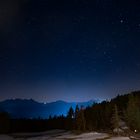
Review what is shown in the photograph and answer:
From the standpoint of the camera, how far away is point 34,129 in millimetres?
153125

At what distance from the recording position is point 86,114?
4963 inches

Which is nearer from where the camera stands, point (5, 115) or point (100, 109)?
point (100, 109)

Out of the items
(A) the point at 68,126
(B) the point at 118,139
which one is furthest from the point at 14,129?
(B) the point at 118,139

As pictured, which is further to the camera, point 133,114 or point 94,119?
point 94,119

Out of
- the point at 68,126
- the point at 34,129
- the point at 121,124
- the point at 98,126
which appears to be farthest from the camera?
the point at 34,129

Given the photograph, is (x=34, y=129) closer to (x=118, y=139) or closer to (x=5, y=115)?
(x=5, y=115)

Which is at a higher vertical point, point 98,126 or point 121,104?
point 121,104

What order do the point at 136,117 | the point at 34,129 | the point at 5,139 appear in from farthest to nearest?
the point at 34,129 → the point at 5,139 → the point at 136,117

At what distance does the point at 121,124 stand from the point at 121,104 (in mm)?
23791

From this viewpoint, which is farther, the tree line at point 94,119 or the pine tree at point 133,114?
the tree line at point 94,119

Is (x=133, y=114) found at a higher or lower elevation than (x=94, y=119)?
lower

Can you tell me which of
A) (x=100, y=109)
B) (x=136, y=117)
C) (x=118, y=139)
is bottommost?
(x=118, y=139)

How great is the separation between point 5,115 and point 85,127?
38660 millimetres

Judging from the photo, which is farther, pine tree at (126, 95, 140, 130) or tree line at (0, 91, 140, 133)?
tree line at (0, 91, 140, 133)
